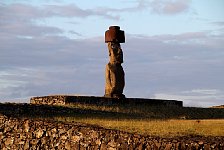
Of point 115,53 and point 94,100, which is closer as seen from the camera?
point 94,100

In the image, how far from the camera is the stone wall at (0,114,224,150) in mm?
15281

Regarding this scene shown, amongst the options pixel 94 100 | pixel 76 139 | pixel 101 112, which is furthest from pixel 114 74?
pixel 76 139

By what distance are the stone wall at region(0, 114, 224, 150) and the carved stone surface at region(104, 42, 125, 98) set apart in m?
14.6

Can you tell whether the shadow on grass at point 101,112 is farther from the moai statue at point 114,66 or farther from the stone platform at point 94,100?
the moai statue at point 114,66

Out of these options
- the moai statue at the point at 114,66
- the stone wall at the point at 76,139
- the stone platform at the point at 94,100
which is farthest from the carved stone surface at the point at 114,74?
the stone wall at the point at 76,139

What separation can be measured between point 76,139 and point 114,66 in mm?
18101

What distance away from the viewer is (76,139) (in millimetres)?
18094

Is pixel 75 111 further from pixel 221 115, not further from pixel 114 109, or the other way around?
pixel 221 115

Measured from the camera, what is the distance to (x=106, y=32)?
36.3 metres

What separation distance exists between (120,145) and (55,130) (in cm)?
358

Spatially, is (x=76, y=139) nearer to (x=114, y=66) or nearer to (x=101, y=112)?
(x=101, y=112)

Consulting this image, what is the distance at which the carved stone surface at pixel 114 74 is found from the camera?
3562 cm

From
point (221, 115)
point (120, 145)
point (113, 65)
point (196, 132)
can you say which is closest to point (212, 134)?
point (196, 132)

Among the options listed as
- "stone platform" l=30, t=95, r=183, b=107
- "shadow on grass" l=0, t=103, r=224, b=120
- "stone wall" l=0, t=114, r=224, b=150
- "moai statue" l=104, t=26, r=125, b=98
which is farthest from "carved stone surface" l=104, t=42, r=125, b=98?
"stone wall" l=0, t=114, r=224, b=150
